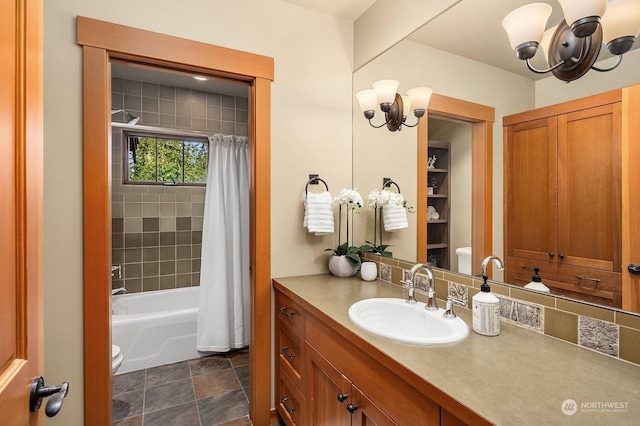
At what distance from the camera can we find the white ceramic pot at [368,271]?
1878 mm

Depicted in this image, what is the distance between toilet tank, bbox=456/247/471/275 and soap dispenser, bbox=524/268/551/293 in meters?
0.30

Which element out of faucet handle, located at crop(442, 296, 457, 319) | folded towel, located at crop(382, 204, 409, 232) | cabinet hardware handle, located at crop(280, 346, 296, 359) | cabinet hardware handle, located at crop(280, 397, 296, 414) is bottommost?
cabinet hardware handle, located at crop(280, 397, 296, 414)

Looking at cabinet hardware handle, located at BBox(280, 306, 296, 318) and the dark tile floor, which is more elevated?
cabinet hardware handle, located at BBox(280, 306, 296, 318)

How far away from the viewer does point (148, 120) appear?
3.03 m

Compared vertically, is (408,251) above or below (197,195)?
below

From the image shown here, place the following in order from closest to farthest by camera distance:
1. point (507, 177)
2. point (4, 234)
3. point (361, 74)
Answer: point (4, 234) → point (507, 177) → point (361, 74)

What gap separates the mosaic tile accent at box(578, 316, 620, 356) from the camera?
0.90 meters

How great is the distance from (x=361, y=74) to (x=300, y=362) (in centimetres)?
180

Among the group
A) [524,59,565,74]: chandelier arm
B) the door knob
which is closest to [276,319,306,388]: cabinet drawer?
the door knob

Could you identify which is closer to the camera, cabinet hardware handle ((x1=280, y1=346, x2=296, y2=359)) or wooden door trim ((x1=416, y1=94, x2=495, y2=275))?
wooden door trim ((x1=416, y1=94, x2=495, y2=275))

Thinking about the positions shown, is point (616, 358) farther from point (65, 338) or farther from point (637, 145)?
point (65, 338)

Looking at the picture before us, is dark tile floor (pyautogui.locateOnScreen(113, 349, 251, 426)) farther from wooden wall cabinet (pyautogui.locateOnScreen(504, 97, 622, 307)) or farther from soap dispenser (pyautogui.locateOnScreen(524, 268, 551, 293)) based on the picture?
wooden wall cabinet (pyautogui.locateOnScreen(504, 97, 622, 307))

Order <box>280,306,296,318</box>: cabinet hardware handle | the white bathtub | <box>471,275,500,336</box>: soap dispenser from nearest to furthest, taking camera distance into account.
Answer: <box>471,275,500,336</box>: soap dispenser, <box>280,306,296,318</box>: cabinet hardware handle, the white bathtub

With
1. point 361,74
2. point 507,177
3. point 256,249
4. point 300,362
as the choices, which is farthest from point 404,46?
point 300,362
